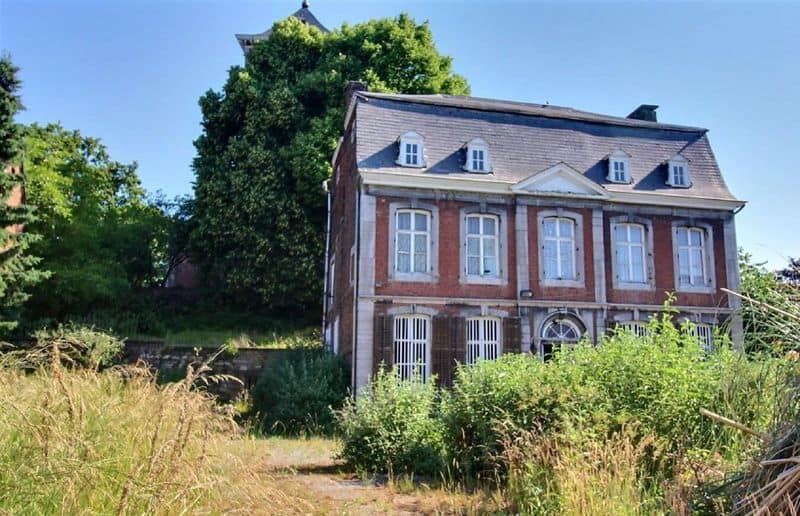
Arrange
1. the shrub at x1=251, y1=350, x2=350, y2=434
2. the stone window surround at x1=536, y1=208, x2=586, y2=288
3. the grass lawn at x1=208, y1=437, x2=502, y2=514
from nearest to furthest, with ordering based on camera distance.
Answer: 1. the grass lawn at x1=208, y1=437, x2=502, y2=514
2. the shrub at x1=251, y1=350, x2=350, y2=434
3. the stone window surround at x1=536, y1=208, x2=586, y2=288

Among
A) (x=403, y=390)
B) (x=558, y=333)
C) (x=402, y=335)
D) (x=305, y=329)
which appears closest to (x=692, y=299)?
(x=558, y=333)

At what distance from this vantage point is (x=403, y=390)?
10.2 metres

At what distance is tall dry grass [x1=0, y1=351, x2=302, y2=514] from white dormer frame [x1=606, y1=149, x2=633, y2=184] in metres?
16.3

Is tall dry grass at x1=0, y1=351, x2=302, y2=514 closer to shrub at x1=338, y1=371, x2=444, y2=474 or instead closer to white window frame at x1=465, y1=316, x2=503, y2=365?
shrub at x1=338, y1=371, x2=444, y2=474

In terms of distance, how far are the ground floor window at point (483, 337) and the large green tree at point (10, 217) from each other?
12.4 meters

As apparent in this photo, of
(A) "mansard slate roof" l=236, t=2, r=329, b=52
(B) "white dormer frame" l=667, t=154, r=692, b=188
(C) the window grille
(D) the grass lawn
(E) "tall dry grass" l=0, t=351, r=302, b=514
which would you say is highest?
(A) "mansard slate roof" l=236, t=2, r=329, b=52

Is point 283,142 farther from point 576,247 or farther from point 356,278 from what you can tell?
point 576,247

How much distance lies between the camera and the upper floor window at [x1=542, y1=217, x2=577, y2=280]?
18.1m

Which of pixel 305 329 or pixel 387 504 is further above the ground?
Answer: pixel 305 329

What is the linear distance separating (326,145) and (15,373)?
20237mm

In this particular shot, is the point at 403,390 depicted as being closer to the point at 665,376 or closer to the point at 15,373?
the point at 665,376

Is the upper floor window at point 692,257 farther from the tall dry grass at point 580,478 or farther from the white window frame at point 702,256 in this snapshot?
the tall dry grass at point 580,478

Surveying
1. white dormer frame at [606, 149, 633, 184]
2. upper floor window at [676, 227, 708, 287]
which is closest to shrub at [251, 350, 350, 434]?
white dormer frame at [606, 149, 633, 184]

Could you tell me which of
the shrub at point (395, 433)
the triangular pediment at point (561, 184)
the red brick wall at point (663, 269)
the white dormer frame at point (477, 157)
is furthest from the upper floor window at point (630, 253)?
the shrub at point (395, 433)
